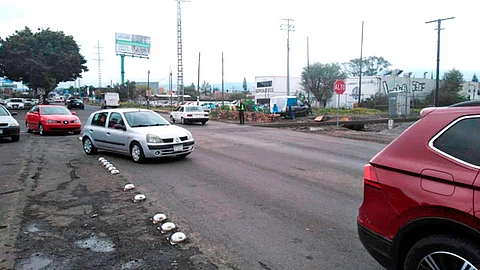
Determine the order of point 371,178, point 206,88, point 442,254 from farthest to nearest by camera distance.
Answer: point 206,88, point 371,178, point 442,254

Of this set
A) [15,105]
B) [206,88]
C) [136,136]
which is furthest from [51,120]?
[206,88]

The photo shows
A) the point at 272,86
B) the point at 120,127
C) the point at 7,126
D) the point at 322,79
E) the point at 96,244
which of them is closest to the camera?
the point at 96,244

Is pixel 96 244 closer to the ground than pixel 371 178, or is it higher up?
closer to the ground

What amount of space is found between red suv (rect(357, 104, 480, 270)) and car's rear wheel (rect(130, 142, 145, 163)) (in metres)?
7.77

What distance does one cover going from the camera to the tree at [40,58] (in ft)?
169

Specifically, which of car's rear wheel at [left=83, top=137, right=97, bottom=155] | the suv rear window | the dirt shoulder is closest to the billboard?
car's rear wheel at [left=83, top=137, right=97, bottom=155]

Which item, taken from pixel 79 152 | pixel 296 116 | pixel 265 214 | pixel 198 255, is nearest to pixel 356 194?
pixel 265 214

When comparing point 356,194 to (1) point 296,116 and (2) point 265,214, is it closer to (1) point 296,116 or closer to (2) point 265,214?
(2) point 265,214

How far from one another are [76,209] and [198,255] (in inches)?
113

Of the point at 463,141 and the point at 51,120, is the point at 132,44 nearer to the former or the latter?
the point at 51,120

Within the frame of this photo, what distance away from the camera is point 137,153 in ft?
34.6

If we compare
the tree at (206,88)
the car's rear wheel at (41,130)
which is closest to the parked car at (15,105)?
the car's rear wheel at (41,130)

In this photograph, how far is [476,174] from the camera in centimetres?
265

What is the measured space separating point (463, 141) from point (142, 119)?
377 inches
